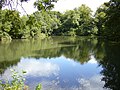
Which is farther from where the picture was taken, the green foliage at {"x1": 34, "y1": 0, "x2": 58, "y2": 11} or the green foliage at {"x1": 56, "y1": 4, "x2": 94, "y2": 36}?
the green foliage at {"x1": 56, "y1": 4, "x2": 94, "y2": 36}

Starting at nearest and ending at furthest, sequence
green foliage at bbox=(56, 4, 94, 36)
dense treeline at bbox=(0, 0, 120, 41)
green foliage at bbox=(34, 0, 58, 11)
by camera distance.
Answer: green foliage at bbox=(34, 0, 58, 11) → dense treeline at bbox=(0, 0, 120, 41) → green foliage at bbox=(56, 4, 94, 36)

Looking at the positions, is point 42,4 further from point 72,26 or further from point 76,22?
point 72,26

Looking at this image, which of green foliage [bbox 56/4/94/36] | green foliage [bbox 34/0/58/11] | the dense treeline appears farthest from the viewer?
green foliage [bbox 56/4/94/36]

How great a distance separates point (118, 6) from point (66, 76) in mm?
23114

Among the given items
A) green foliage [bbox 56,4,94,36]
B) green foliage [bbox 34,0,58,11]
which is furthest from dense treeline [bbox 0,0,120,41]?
green foliage [bbox 34,0,58,11]

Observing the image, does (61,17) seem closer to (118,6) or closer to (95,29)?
(95,29)

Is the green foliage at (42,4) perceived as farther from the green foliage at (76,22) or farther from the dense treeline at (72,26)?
the green foliage at (76,22)

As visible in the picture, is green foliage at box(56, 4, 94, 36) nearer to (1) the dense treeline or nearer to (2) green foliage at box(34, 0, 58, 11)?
(1) the dense treeline

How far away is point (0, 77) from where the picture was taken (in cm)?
1791

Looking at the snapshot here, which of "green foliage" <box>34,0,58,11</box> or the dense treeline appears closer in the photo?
"green foliage" <box>34,0,58,11</box>

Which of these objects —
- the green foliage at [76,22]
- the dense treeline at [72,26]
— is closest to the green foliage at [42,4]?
the dense treeline at [72,26]

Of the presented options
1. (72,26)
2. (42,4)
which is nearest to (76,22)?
(72,26)

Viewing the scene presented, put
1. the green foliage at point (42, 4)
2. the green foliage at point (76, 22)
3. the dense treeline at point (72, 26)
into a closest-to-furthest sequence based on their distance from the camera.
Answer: the green foliage at point (42, 4), the dense treeline at point (72, 26), the green foliage at point (76, 22)

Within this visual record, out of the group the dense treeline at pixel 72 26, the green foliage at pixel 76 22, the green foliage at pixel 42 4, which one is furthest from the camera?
the green foliage at pixel 76 22
